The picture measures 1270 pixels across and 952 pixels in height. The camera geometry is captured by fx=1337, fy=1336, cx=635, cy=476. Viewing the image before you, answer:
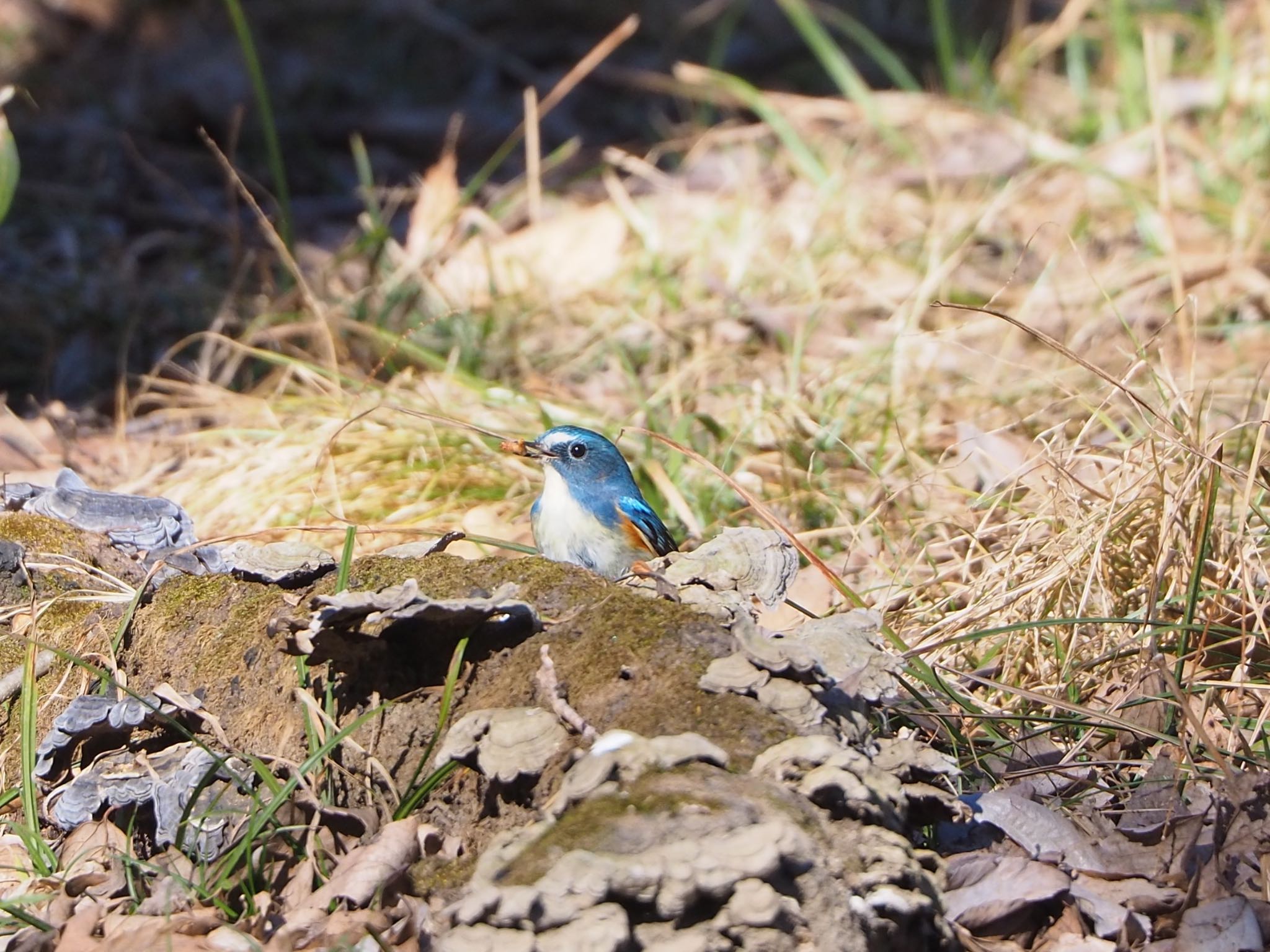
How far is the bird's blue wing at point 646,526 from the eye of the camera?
3533 mm

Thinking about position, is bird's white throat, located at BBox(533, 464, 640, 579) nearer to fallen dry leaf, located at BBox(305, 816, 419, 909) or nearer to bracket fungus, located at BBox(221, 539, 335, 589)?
bracket fungus, located at BBox(221, 539, 335, 589)

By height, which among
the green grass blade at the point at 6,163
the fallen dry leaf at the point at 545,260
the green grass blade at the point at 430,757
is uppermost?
the green grass blade at the point at 6,163

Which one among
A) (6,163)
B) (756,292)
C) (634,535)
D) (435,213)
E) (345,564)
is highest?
(6,163)

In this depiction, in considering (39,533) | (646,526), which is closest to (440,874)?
(39,533)

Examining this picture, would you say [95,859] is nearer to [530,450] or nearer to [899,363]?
[530,450]

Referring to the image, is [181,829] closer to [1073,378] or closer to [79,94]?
[1073,378]

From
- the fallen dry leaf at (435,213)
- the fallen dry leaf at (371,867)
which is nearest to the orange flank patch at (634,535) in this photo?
the fallen dry leaf at (371,867)

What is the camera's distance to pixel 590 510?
11.5 feet

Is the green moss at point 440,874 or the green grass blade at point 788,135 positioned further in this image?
the green grass blade at point 788,135

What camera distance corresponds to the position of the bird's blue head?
3.56 m

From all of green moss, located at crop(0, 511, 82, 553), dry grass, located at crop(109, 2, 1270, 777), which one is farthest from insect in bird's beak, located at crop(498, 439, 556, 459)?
green moss, located at crop(0, 511, 82, 553)

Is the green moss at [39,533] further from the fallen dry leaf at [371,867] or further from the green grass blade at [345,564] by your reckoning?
the fallen dry leaf at [371,867]

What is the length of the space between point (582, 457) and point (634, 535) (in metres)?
0.26

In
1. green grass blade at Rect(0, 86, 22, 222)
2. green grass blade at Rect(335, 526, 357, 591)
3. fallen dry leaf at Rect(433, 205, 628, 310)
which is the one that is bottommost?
fallen dry leaf at Rect(433, 205, 628, 310)
